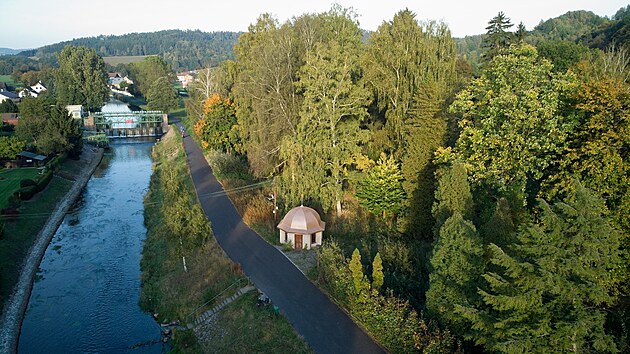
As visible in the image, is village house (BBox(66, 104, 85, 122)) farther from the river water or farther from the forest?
the forest

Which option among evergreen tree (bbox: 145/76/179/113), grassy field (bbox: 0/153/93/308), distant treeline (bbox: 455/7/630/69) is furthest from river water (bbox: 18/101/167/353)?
evergreen tree (bbox: 145/76/179/113)

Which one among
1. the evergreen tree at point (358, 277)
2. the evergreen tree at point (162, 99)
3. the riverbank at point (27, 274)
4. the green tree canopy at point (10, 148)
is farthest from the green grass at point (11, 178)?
the evergreen tree at point (162, 99)

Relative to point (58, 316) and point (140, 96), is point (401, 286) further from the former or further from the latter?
point (140, 96)

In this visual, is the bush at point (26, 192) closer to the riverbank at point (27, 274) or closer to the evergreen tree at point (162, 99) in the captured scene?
the riverbank at point (27, 274)

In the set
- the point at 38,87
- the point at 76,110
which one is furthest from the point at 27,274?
the point at 38,87

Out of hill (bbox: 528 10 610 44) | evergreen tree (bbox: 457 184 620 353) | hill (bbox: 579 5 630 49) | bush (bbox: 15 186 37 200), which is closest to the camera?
evergreen tree (bbox: 457 184 620 353)

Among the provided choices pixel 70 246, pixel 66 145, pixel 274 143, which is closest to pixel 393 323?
pixel 274 143
